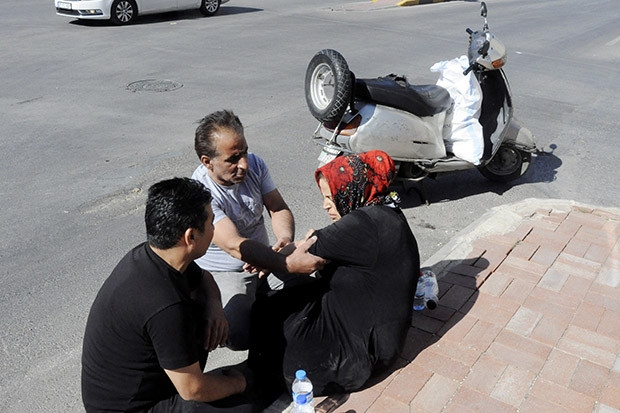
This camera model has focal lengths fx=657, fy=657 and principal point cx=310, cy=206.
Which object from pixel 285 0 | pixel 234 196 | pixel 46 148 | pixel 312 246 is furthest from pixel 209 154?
pixel 285 0

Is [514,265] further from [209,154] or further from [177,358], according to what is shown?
[177,358]

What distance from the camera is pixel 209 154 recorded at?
3.78 m

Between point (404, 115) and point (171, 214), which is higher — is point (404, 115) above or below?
below

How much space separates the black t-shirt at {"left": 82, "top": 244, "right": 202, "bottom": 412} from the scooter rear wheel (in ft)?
10.1

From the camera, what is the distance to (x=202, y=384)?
2.96 metres

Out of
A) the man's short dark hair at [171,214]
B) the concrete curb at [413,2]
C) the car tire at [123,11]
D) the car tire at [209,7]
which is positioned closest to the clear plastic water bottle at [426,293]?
the man's short dark hair at [171,214]

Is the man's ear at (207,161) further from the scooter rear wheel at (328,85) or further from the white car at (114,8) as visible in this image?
the white car at (114,8)

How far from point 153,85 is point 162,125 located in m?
2.04

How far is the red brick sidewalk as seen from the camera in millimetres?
3479

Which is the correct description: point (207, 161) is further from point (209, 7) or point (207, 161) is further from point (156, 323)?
point (209, 7)

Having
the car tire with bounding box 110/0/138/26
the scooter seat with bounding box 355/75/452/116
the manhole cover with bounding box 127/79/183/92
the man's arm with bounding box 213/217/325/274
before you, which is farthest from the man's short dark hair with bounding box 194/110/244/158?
the car tire with bounding box 110/0/138/26

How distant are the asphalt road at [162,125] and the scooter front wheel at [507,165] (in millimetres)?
126

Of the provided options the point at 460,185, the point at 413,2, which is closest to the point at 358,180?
the point at 460,185

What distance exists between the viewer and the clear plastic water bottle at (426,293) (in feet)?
13.9
